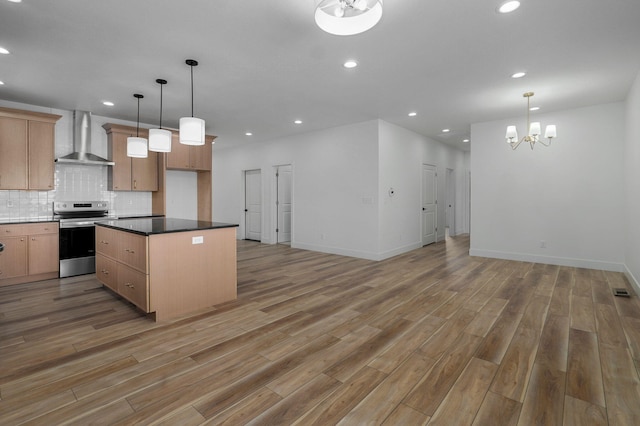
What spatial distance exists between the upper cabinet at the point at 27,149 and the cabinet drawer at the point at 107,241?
4.86ft

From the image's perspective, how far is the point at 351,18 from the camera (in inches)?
76.2

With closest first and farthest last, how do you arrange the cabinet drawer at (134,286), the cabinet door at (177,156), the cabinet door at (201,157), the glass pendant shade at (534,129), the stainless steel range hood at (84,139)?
the cabinet drawer at (134,286)
the glass pendant shade at (534,129)
the stainless steel range hood at (84,139)
the cabinet door at (177,156)
the cabinet door at (201,157)

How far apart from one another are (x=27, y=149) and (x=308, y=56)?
4.51 metres

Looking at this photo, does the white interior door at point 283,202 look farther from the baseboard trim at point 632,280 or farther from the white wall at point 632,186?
the baseboard trim at point 632,280

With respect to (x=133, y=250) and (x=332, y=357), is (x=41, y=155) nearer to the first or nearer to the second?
(x=133, y=250)

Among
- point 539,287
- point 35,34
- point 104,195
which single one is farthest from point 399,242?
point 35,34

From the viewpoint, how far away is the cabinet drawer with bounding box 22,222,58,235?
4580 millimetres

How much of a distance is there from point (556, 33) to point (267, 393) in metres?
3.87

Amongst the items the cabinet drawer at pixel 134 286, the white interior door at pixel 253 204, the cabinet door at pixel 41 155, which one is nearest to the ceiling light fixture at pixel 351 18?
the cabinet drawer at pixel 134 286

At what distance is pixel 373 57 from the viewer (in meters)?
3.42

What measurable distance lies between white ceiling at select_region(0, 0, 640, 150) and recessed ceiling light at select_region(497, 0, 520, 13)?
0.05 meters

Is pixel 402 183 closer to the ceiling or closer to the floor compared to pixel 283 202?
closer to the ceiling

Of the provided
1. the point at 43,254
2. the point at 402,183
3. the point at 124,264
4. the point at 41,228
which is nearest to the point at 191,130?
the point at 124,264

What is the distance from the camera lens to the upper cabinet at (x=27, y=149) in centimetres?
452
